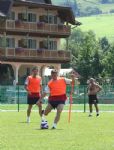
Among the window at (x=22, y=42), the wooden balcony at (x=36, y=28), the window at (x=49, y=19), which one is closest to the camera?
the wooden balcony at (x=36, y=28)

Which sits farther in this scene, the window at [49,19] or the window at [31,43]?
the window at [49,19]

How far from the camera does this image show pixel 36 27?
234ft

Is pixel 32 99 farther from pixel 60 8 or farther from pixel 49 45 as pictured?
pixel 49 45

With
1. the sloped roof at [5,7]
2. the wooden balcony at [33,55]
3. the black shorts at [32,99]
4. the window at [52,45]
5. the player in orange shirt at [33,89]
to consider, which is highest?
the sloped roof at [5,7]

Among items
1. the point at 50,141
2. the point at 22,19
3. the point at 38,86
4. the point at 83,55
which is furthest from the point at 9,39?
the point at 50,141

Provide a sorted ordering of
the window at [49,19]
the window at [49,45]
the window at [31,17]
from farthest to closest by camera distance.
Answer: the window at [49,45] < the window at [49,19] < the window at [31,17]

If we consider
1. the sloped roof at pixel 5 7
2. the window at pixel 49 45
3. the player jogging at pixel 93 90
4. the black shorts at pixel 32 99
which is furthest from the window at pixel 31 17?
the black shorts at pixel 32 99

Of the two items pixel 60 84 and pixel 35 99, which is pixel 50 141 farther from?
pixel 35 99

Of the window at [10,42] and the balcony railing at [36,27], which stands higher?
the balcony railing at [36,27]

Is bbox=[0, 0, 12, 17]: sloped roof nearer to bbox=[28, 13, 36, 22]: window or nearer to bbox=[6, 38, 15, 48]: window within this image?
bbox=[6, 38, 15, 48]: window

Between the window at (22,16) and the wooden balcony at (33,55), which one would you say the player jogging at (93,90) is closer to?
the wooden balcony at (33,55)

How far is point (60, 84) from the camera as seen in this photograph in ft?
69.5

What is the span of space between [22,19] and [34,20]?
2.08 metres

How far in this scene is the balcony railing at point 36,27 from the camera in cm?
6938
